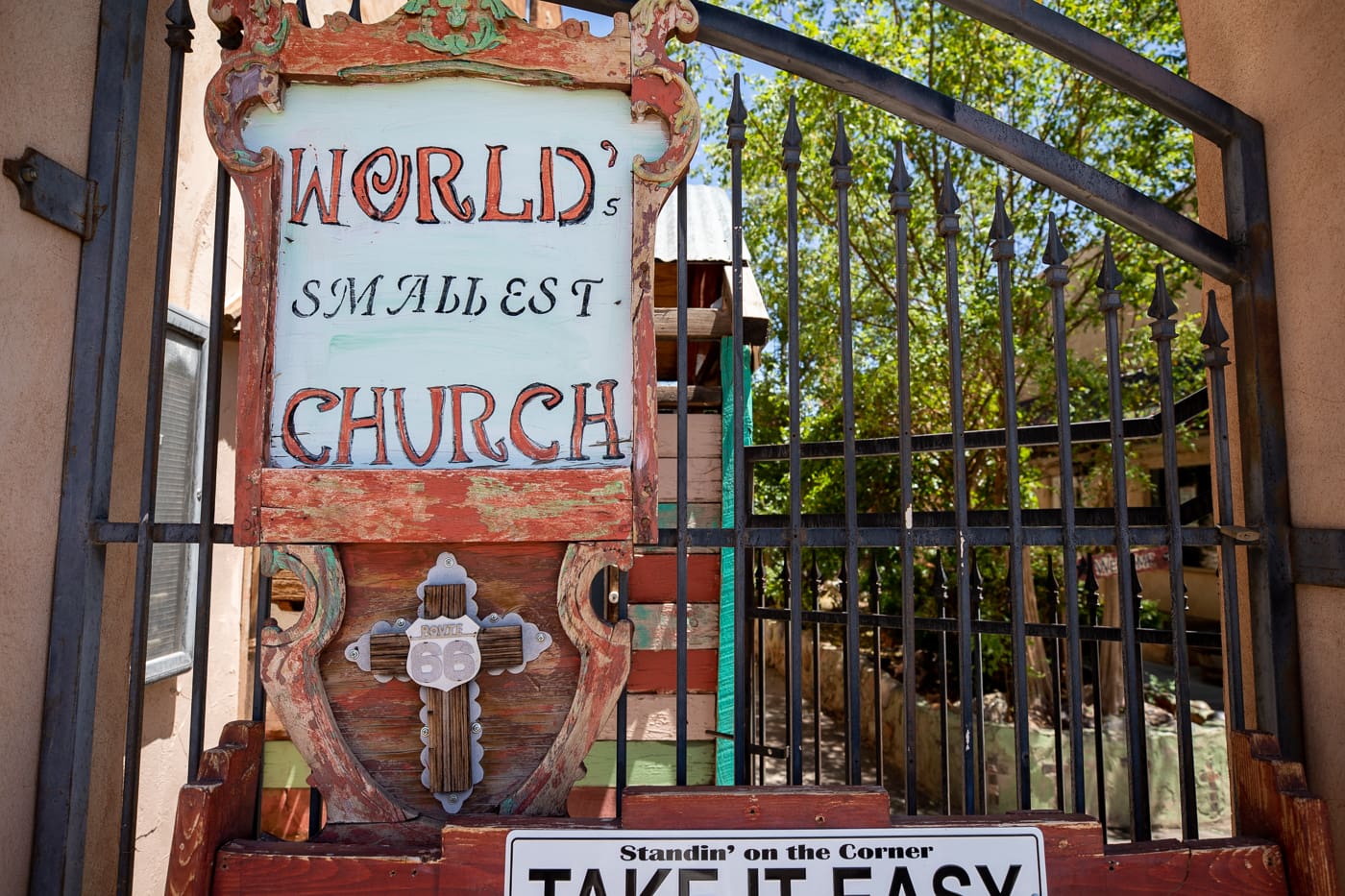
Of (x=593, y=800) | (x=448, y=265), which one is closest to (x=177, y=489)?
(x=448, y=265)

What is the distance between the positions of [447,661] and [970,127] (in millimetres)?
1893

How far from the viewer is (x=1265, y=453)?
210 centimetres

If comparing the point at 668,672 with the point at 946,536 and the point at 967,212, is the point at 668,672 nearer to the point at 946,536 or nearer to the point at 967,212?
the point at 946,536

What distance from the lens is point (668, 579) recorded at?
3992 mm

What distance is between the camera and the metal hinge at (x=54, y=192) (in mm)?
1878

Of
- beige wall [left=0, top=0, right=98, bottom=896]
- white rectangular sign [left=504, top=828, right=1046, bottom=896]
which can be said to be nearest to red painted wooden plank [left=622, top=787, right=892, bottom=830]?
white rectangular sign [left=504, top=828, right=1046, bottom=896]

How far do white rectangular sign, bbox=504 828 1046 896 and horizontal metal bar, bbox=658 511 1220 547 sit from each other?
655mm

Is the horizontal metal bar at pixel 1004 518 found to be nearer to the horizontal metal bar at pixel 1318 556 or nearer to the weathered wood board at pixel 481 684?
the horizontal metal bar at pixel 1318 556

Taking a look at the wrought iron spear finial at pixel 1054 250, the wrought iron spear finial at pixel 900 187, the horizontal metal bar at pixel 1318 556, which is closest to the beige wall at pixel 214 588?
the wrought iron spear finial at pixel 900 187

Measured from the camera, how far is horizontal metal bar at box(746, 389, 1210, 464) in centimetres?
245

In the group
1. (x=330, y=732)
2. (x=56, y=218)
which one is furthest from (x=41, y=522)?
(x=330, y=732)

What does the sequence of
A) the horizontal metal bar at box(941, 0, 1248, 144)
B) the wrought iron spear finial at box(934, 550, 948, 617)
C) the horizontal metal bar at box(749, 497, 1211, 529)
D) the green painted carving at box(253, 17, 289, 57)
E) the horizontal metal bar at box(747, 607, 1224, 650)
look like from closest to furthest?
the green painted carving at box(253, 17, 289, 57) → the horizontal metal bar at box(941, 0, 1248, 144) → the horizontal metal bar at box(749, 497, 1211, 529) → the horizontal metal bar at box(747, 607, 1224, 650) → the wrought iron spear finial at box(934, 550, 948, 617)

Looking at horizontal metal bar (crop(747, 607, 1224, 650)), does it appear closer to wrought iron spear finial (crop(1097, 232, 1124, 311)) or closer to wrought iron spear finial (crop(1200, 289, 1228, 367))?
wrought iron spear finial (crop(1200, 289, 1228, 367))

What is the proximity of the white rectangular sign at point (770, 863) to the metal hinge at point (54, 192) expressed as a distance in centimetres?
181
